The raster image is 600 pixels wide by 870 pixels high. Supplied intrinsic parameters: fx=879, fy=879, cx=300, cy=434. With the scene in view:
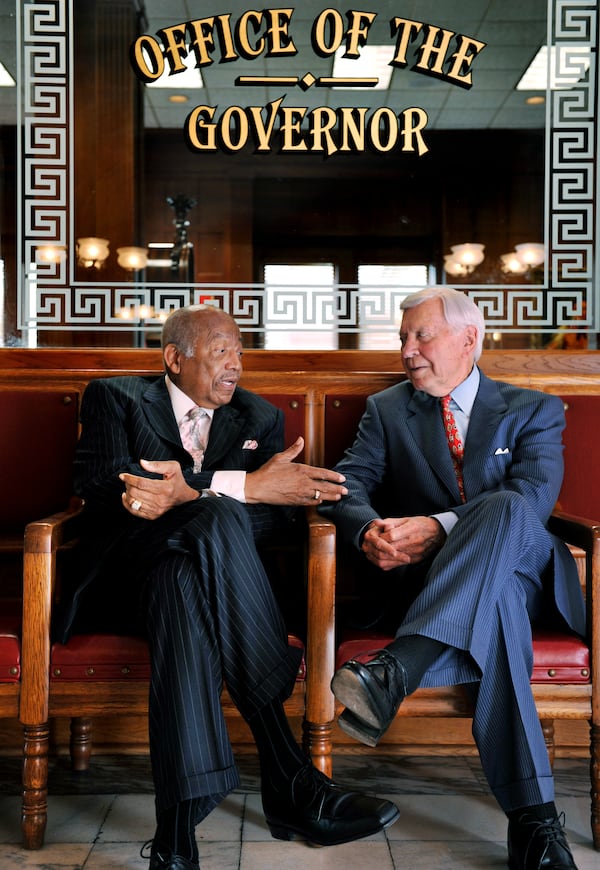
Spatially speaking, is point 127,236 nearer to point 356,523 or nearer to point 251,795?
point 356,523

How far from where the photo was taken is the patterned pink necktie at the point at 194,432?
2256mm

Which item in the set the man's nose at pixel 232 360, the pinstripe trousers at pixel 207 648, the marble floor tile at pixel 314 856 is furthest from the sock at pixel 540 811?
the man's nose at pixel 232 360

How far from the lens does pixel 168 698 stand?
1.67 meters

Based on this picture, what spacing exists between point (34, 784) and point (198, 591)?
1.76ft

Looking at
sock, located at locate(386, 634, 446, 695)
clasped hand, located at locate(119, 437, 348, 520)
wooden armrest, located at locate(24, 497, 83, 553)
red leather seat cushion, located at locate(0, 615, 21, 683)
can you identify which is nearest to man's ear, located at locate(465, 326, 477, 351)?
clasped hand, located at locate(119, 437, 348, 520)

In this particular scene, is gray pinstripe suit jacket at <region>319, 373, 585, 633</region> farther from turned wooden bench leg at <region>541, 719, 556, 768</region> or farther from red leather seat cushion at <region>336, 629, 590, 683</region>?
turned wooden bench leg at <region>541, 719, 556, 768</region>

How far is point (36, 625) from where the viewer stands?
181cm

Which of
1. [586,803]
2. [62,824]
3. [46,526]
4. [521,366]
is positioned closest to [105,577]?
[46,526]

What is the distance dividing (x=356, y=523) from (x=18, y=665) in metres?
0.79

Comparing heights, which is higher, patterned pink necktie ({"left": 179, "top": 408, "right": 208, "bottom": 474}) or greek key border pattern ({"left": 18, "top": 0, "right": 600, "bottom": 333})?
greek key border pattern ({"left": 18, "top": 0, "right": 600, "bottom": 333})

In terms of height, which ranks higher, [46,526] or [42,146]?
[42,146]

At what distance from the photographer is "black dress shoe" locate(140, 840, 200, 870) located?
5.31ft

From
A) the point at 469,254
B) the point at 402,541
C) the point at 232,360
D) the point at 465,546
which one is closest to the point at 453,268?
the point at 469,254

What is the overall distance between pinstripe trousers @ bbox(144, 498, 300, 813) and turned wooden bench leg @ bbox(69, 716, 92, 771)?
68 cm
